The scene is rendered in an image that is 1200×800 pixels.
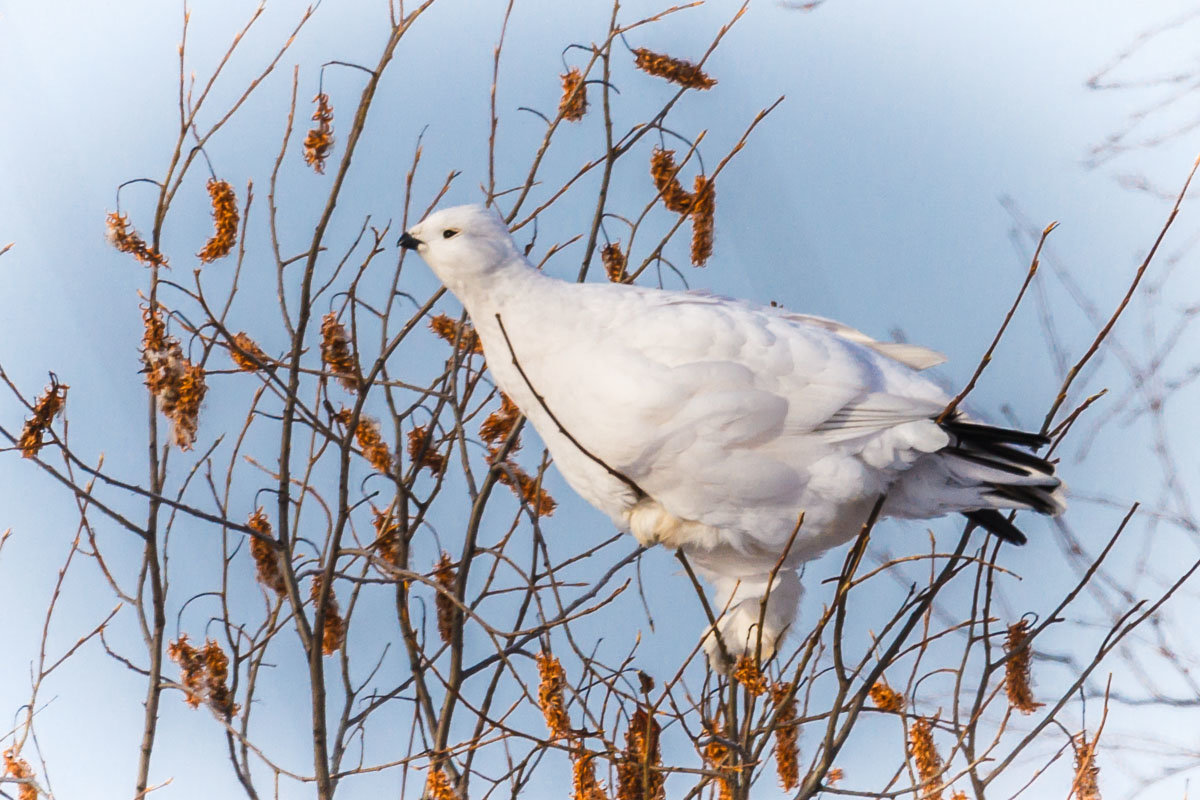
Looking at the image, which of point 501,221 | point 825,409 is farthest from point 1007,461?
point 501,221

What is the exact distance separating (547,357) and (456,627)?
513mm

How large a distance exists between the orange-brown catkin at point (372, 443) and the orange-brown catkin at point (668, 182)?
637 millimetres

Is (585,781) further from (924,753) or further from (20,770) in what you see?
(20,770)

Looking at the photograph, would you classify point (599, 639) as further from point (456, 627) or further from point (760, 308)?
point (760, 308)

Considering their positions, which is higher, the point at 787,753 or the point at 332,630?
the point at 332,630

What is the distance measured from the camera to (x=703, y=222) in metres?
1.97

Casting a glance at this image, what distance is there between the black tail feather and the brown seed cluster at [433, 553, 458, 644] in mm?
882

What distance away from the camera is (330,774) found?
1.90 metres

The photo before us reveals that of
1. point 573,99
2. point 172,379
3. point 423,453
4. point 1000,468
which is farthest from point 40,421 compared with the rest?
point 1000,468

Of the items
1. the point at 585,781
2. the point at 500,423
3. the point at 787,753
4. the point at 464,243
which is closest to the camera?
the point at 585,781

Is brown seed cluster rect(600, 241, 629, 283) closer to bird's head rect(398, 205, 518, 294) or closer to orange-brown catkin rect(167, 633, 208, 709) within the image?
bird's head rect(398, 205, 518, 294)

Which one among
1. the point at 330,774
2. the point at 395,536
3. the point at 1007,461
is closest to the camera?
the point at 1007,461

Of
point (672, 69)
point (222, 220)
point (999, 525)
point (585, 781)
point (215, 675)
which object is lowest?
point (585, 781)

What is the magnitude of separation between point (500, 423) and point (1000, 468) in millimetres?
859
